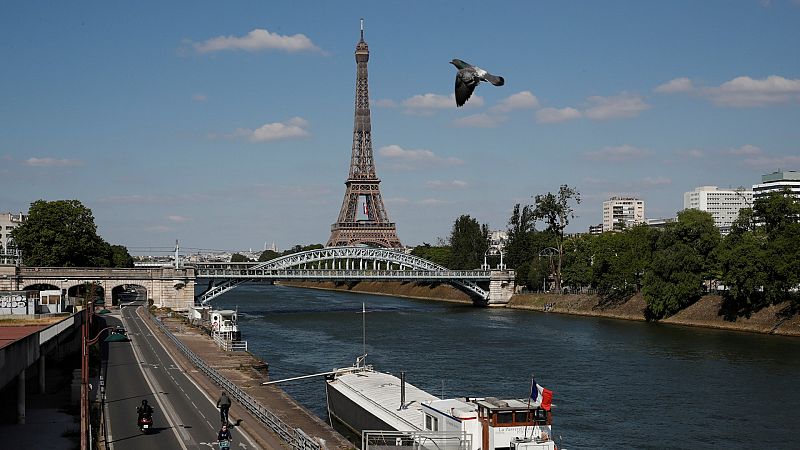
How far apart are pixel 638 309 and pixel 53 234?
6532cm

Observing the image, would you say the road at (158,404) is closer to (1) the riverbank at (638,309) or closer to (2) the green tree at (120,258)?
(1) the riverbank at (638,309)

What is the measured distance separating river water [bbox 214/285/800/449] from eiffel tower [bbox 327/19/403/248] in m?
69.1

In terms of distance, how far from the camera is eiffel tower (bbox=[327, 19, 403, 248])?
164 m

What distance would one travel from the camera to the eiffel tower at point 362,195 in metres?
164

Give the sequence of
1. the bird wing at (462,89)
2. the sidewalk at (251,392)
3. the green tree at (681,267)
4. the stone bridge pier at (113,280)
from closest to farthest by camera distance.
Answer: the bird wing at (462,89) < the sidewalk at (251,392) < the green tree at (681,267) < the stone bridge pier at (113,280)

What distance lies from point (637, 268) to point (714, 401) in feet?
166

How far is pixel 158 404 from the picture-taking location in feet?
112

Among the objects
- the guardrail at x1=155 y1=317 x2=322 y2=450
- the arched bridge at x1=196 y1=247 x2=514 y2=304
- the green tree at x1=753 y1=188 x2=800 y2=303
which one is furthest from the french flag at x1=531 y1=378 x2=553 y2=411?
the arched bridge at x1=196 y1=247 x2=514 y2=304

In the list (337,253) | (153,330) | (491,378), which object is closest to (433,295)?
(337,253)

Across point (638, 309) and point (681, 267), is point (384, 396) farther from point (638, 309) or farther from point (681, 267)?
point (638, 309)

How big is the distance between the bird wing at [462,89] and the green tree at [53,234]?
9808cm

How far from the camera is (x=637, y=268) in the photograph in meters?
93.5

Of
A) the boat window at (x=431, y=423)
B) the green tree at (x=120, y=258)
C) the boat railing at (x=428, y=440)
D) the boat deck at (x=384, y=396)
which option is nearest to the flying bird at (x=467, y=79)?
the boat railing at (x=428, y=440)

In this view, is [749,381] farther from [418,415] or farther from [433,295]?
[433,295]
